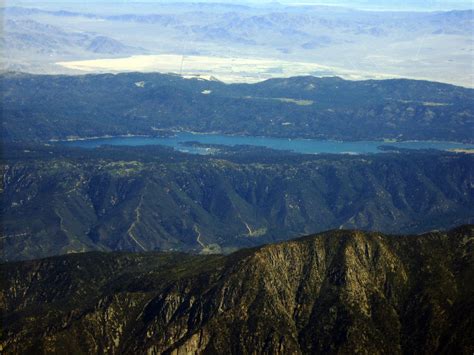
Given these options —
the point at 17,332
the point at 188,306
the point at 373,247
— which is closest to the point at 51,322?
the point at 17,332

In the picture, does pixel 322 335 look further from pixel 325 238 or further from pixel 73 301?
pixel 73 301

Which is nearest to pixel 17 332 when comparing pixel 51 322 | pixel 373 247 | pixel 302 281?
pixel 51 322

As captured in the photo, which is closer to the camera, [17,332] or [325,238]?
[17,332]

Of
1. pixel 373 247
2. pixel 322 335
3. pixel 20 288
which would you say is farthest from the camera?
pixel 20 288

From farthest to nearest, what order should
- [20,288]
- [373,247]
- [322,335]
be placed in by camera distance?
[20,288]
[373,247]
[322,335]

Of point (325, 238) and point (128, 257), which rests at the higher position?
point (325, 238)

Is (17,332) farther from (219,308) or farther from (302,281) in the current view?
(302,281)
